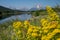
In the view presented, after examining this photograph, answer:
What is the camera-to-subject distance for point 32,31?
318 cm

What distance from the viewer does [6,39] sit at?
5.20 metres

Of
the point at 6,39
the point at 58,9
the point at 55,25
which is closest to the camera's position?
the point at 55,25

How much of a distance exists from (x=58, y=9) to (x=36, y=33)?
12.8ft

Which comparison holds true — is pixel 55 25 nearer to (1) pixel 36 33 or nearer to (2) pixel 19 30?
(1) pixel 36 33

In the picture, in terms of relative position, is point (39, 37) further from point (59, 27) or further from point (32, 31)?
point (59, 27)

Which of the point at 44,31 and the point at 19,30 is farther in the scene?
the point at 19,30

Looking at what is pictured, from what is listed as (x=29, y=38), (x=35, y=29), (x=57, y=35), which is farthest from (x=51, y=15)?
(x=57, y=35)

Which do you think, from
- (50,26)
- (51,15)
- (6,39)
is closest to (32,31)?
(50,26)

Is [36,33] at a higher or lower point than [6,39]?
higher

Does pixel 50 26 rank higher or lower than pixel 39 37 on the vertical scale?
higher

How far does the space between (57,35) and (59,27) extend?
0.56 ft

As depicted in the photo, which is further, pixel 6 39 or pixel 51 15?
pixel 6 39

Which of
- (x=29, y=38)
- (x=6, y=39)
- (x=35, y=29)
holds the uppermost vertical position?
(x=35, y=29)

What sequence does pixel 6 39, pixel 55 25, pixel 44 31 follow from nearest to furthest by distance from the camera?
pixel 55 25 < pixel 44 31 < pixel 6 39
